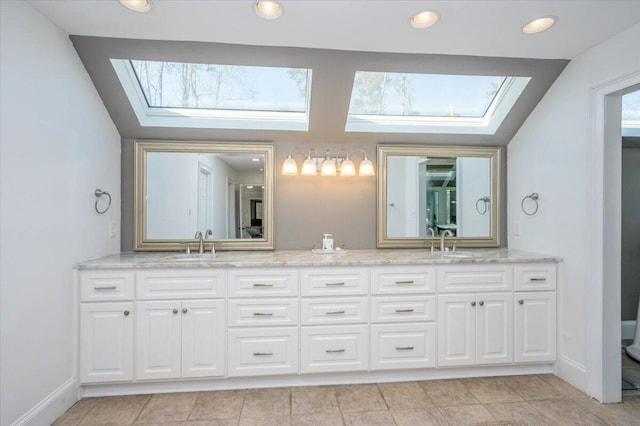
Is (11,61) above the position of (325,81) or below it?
below

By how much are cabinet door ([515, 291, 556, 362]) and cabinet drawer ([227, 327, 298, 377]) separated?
1.67 m

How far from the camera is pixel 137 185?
8.97ft

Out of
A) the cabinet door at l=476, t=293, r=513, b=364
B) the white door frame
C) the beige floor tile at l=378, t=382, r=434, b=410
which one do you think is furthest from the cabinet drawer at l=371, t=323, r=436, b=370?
the white door frame

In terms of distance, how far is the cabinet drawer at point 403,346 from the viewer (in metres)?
2.30

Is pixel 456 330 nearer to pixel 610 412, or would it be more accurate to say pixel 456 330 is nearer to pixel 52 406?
pixel 610 412

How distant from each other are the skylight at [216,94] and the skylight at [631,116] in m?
2.83

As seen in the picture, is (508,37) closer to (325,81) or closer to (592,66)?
(592,66)

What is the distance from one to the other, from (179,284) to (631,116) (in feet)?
13.2

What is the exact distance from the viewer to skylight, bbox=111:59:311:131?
2430mm

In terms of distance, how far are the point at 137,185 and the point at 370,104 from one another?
2.12m

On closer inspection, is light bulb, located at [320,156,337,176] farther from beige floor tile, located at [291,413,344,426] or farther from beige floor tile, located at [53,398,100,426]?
beige floor tile, located at [53,398,100,426]

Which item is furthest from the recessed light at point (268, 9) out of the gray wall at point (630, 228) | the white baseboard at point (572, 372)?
the gray wall at point (630, 228)

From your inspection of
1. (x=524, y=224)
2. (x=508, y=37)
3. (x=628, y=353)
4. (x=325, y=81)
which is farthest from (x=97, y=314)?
(x=628, y=353)

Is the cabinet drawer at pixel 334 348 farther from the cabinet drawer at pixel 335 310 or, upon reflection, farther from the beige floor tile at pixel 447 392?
the beige floor tile at pixel 447 392
